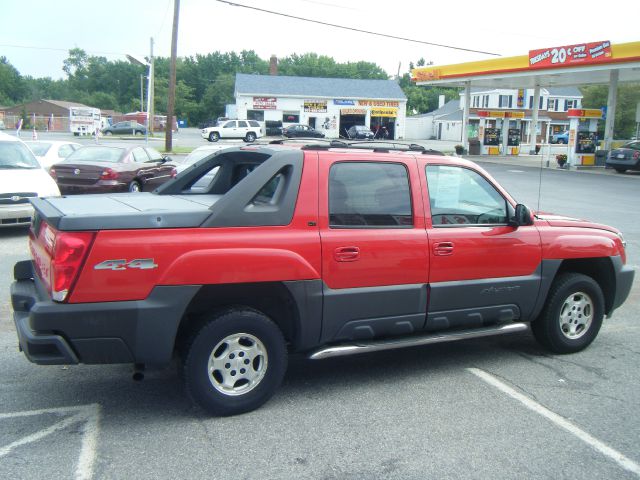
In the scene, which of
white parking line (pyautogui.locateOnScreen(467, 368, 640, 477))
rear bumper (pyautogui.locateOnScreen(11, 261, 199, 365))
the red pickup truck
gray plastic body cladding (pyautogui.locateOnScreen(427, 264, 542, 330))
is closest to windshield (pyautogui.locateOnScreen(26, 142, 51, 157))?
the red pickup truck

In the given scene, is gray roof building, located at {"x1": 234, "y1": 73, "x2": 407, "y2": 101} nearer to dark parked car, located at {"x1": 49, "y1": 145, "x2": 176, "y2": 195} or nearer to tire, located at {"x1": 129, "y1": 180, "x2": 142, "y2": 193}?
dark parked car, located at {"x1": 49, "y1": 145, "x2": 176, "y2": 195}

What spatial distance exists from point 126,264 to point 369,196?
192 cm

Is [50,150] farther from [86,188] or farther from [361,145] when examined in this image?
[361,145]

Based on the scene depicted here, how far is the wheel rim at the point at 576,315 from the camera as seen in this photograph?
227 inches

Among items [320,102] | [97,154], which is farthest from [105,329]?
[320,102]

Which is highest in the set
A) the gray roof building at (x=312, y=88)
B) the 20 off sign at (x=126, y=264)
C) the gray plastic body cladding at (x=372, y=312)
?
the gray roof building at (x=312, y=88)

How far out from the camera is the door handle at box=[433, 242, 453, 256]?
493 cm

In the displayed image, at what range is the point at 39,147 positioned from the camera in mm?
17234

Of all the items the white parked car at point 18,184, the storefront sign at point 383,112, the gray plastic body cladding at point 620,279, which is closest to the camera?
the gray plastic body cladding at point 620,279

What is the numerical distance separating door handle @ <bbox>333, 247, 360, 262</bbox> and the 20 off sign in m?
1.29

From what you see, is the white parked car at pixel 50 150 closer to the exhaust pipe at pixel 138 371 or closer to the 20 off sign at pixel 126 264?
the exhaust pipe at pixel 138 371

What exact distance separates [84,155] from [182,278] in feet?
40.8

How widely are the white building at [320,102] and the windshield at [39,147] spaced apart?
44.3 metres

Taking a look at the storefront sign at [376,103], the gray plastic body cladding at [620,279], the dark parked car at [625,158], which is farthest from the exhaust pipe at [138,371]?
the storefront sign at [376,103]
